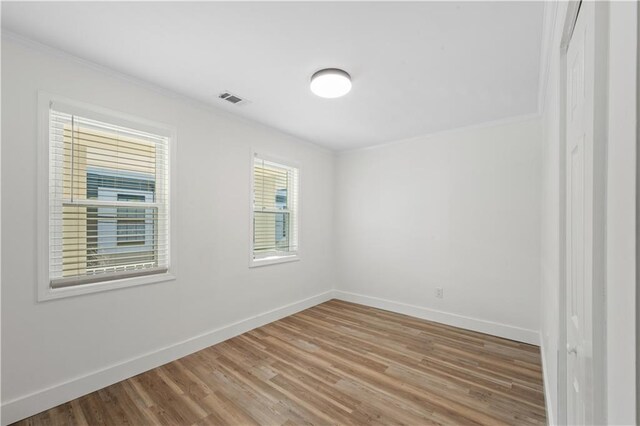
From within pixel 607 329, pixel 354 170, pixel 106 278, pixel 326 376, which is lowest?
pixel 326 376

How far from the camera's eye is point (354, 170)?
479 centimetres

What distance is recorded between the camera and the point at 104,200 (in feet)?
7.84

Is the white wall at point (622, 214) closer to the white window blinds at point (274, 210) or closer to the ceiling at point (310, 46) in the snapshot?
the ceiling at point (310, 46)

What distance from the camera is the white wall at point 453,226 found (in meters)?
3.27

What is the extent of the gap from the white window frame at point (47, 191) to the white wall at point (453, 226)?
283 cm

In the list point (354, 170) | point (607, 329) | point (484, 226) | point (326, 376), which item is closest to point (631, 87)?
point (607, 329)

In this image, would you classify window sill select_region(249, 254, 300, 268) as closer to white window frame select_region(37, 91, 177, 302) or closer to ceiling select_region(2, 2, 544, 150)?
white window frame select_region(37, 91, 177, 302)

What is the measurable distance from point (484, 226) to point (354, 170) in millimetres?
2115

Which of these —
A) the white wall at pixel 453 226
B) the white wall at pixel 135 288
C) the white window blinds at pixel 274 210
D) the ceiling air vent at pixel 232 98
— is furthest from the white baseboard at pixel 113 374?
the ceiling air vent at pixel 232 98

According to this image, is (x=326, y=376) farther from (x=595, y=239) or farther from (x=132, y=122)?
(x=132, y=122)

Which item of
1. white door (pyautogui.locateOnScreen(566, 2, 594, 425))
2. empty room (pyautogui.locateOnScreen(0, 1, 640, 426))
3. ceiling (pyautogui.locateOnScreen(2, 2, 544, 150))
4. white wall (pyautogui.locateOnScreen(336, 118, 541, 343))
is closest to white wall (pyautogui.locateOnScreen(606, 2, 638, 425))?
empty room (pyautogui.locateOnScreen(0, 1, 640, 426))

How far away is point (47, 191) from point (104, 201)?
36 cm

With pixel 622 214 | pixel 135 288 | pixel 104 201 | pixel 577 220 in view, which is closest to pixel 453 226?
pixel 577 220

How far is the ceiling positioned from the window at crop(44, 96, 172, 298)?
1.79 ft
